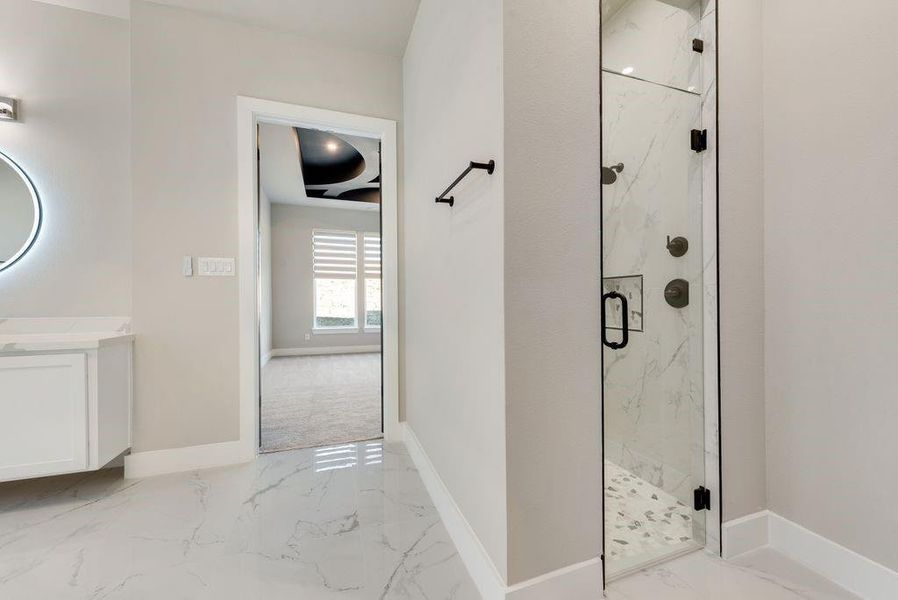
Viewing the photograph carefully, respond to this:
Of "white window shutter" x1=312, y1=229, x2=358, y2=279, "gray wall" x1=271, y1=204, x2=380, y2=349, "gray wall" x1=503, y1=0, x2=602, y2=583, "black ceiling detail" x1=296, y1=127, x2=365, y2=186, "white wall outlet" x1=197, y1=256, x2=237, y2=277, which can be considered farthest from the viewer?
"white window shutter" x1=312, y1=229, x2=358, y2=279

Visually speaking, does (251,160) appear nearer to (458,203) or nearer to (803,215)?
(458,203)

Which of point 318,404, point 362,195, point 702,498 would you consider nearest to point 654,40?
point 702,498

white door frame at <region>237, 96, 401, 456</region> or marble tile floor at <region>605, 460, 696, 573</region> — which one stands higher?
white door frame at <region>237, 96, 401, 456</region>

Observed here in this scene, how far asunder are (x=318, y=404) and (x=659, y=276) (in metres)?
2.98

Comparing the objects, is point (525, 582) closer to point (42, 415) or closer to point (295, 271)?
point (42, 415)

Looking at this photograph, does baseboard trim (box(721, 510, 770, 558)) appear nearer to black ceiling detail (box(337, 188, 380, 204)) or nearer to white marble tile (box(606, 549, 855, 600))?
white marble tile (box(606, 549, 855, 600))

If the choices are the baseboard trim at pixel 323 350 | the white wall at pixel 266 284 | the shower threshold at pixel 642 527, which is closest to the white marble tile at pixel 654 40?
the shower threshold at pixel 642 527

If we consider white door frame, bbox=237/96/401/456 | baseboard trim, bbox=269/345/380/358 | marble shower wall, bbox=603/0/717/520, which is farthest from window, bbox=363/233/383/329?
marble shower wall, bbox=603/0/717/520

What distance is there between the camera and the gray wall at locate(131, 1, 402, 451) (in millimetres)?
2105

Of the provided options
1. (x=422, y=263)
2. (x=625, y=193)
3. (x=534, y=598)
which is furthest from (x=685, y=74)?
(x=534, y=598)

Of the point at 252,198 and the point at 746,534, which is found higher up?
the point at 252,198

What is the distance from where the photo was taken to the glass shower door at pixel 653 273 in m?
1.48

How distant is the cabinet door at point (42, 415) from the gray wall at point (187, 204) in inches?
13.0

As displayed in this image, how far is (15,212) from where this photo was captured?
2.11 metres
